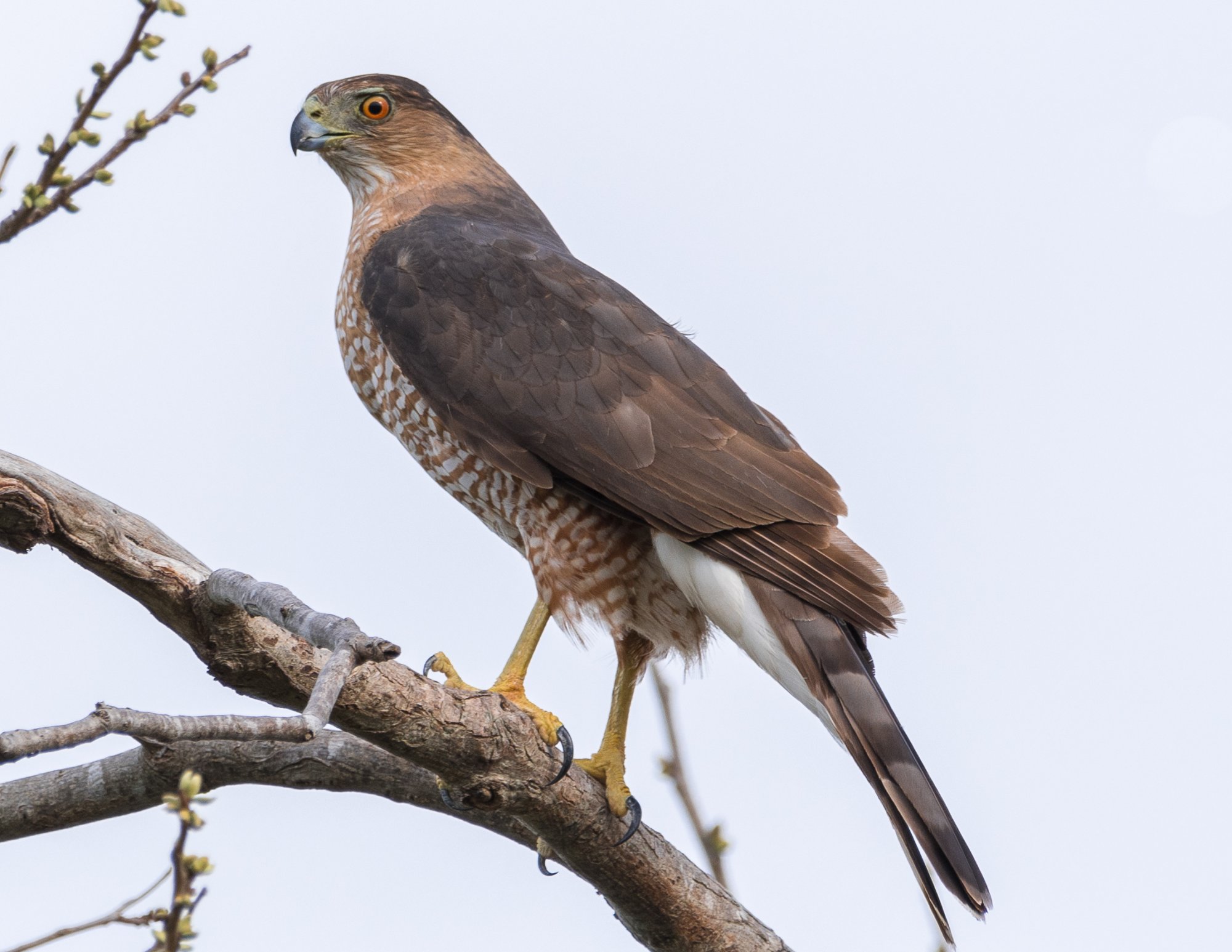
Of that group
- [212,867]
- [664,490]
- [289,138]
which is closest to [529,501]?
[664,490]

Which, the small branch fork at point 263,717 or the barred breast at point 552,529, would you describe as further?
the barred breast at point 552,529

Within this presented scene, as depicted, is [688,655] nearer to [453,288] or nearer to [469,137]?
[453,288]

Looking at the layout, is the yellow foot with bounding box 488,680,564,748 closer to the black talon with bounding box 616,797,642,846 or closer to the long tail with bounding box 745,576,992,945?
the black talon with bounding box 616,797,642,846

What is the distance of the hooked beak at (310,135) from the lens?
A: 5727mm

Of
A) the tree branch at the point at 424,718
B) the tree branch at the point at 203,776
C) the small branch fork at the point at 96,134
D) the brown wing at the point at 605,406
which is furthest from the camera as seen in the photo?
the brown wing at the point at 605,406

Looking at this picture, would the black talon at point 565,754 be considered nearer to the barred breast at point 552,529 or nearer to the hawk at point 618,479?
the hawk at point 618,479

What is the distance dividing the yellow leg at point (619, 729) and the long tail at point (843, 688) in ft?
1.53

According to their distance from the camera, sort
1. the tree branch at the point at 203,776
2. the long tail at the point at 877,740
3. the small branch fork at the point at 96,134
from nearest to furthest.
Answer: the small branch fork at the point at 96,134
the long tail at the point at 877,740
the tree branch at the point at 203,776

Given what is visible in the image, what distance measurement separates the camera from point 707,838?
3.92m

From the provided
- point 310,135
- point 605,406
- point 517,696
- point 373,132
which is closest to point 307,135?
point 310,135

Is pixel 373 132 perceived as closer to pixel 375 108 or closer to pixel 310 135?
pixel 375 108

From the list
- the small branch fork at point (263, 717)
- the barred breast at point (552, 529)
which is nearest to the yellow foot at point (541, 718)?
the barred breast at point (552, 529)

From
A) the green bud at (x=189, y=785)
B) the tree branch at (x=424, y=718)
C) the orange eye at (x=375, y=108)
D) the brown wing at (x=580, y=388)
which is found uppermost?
the orange eye at (x=375, y=108)

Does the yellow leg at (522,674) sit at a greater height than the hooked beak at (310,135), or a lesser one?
lesser
